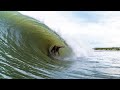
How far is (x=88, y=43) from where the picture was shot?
4.03 m

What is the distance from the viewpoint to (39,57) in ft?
13.6

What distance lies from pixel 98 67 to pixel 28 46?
3.18ft

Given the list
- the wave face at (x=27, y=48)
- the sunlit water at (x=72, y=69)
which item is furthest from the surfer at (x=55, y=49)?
the sunlit water at (x=72, y=69)

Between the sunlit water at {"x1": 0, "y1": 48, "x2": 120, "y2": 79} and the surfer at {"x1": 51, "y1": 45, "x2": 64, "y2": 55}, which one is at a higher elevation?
the surfer at {"x1": 51, "y1": 45, "x2": 64, "y2": 55}

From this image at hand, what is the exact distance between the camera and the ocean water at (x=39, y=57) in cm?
396

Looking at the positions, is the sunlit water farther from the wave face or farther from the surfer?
the surfer

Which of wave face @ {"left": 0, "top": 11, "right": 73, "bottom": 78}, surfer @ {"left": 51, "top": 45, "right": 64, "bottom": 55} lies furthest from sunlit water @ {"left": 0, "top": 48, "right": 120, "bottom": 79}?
surfer @ {"left": 51, "top": 45, "right": 64, "bottom": 55}

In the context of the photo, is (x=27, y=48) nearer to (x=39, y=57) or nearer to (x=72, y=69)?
(x=39, y=57)

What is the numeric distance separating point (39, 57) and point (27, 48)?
0.71ft

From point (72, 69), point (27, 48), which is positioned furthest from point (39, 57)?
point (72, 69)

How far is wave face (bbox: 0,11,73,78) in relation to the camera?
3965mm

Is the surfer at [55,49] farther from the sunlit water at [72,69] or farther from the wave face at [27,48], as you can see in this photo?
the sunlit water at [72,69]
